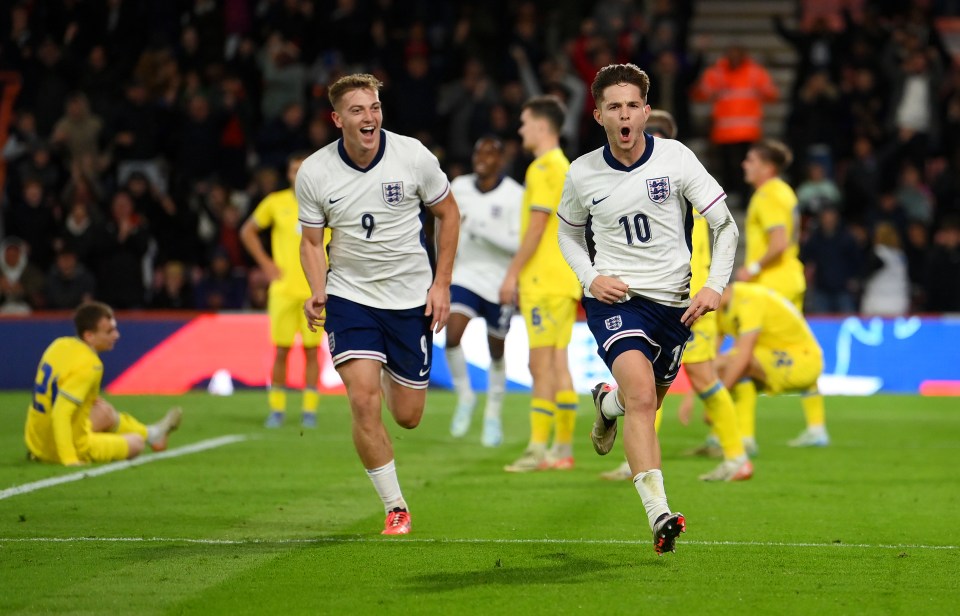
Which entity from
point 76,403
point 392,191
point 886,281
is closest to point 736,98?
point 886,281

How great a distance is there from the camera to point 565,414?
11109mm

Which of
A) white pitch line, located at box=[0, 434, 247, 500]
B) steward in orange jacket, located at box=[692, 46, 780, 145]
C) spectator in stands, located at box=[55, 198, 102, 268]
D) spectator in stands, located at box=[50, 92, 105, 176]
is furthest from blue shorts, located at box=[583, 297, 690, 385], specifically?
spectator in stands, located at box=[50, 92, 105, 176]

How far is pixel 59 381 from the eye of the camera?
1066cm

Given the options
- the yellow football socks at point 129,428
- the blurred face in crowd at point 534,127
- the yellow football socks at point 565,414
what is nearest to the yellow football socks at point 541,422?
the yellow football socks at point 565,414

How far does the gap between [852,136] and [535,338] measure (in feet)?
41.8

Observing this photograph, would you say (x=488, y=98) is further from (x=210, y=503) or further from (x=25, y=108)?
(x=210, y=503)

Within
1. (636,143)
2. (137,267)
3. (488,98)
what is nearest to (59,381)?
(636,143)

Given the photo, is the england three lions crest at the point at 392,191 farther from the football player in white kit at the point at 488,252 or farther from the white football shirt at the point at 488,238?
the white football shirt at the point at 488,238

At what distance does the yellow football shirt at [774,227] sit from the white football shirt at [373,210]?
5247mm

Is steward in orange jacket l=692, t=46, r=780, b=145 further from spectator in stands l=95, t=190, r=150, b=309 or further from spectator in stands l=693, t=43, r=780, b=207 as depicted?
spectator in stands l=95, t=190, r=150, b=309

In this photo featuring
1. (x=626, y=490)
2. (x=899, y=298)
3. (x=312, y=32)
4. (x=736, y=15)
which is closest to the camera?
(x=626, y=490)

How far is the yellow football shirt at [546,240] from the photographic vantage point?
413 inches

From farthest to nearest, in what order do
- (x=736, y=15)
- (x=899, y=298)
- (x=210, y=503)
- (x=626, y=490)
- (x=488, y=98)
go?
(x=736, y=15) < (x=488, y=98) < (x=899, y=298) < (x=626, y=490) < (x=210, y=503)

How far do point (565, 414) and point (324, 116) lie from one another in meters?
10.9
